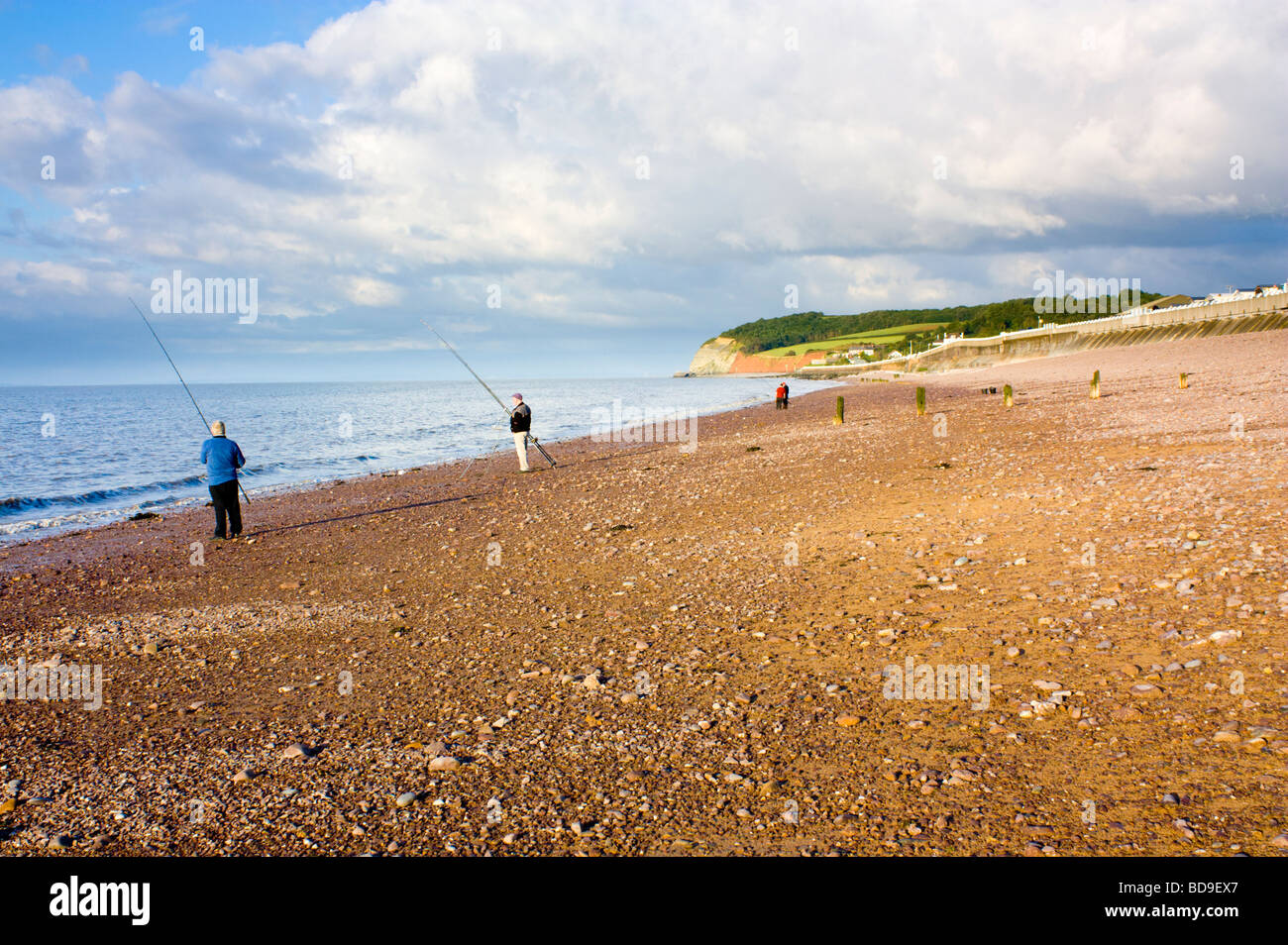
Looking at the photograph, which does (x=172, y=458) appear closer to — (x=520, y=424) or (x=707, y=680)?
(x=520, y=424)

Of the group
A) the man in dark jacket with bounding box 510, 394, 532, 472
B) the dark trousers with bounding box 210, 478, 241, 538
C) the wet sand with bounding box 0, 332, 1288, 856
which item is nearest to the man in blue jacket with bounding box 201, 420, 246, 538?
the dark trousers with bounding box 210, 478, 241, 538

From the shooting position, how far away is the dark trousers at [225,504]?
1631 centimetres

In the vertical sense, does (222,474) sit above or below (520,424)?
below

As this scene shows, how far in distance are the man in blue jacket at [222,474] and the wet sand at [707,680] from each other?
1.37 metres

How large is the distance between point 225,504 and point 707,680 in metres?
13.6

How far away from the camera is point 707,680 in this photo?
22.9 ft

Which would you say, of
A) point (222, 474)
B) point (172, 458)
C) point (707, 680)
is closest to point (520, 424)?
point (222, 474)

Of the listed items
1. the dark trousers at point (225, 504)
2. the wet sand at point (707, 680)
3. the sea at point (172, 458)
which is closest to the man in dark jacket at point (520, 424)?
the sea at point (172, 458)

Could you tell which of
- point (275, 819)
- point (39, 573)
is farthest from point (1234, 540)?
point (39, 573)

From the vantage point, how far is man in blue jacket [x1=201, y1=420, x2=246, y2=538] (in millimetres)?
16250

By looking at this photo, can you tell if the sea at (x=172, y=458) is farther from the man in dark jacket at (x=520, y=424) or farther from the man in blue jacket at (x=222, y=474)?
the man in blue jacket at (x=222, y=474)

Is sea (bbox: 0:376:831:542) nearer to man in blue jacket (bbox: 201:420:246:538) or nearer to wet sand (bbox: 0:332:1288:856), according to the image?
man in blue jacket (bbox: 201:420:246:538)

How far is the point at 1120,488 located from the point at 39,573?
1942 centimetres

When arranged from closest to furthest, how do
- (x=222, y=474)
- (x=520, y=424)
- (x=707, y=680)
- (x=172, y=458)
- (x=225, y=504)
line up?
(x=707, y=680)
(x=222, y=474)
(x=225, y=504)
(x=520, y=424)
(x=172, y=458)
